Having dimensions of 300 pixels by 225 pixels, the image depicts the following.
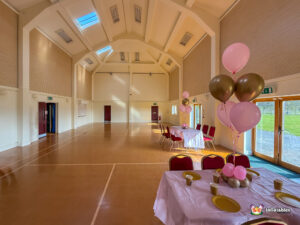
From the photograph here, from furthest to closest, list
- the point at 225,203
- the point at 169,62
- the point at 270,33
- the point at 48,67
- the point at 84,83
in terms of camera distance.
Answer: the point at 169,62, the point at 84,83, the point at 48,67, the point at 270,33, the point at 225,203

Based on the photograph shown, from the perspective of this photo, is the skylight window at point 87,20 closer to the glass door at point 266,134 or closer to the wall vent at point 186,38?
the wall vent at point 186,38

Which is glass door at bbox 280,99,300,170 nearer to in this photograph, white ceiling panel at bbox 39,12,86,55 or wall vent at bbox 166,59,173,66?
white ceiling panel at bbox 39,12,86,55

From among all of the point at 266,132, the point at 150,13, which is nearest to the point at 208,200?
the point at 266,132

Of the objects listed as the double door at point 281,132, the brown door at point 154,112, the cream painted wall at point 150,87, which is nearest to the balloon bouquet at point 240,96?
the double door at point 281,132

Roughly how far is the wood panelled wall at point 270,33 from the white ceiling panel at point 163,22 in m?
3.24

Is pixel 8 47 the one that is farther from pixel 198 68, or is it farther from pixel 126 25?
pixel 198 68

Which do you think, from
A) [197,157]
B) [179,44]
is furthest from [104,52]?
[197,157]

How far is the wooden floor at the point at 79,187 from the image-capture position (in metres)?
2.27

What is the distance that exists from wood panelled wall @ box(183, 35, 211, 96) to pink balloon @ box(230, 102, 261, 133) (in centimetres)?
639

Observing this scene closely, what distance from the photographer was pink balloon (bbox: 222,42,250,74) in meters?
2.18

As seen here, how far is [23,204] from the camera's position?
2561mm

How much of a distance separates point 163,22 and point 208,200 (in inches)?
372

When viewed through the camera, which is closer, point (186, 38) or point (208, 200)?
point (208, 200)

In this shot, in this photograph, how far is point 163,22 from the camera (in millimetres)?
8758
